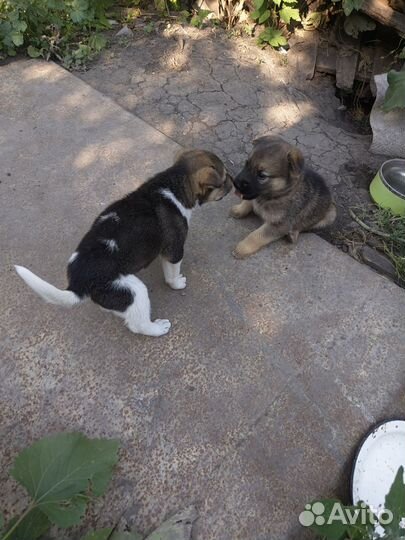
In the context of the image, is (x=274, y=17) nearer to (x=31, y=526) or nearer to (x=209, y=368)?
(x=209, y=368)

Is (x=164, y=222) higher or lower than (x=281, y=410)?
higher

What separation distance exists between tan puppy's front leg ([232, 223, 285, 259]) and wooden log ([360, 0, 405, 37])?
119 inches

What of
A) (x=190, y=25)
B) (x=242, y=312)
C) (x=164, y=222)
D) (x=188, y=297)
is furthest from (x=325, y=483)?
(x=190, y=25)

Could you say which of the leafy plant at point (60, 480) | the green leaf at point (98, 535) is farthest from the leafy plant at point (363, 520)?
the green leaf at point (98, 535)

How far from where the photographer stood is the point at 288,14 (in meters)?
5.09

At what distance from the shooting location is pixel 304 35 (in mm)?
5375

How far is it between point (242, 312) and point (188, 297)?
41 cm

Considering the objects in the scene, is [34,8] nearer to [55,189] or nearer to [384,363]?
[55,189]

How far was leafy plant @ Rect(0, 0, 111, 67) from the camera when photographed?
4.80 m

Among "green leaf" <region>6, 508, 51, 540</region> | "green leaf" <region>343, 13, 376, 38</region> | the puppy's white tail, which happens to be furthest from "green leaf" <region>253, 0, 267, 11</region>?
"green leaf" <region>6, 508, 51, 540</region>

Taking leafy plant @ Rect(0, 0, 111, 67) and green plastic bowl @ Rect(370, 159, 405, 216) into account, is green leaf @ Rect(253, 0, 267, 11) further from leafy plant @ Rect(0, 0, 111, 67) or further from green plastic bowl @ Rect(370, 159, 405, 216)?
green plastic bowl @ Rect(370, 159, 405, 216)

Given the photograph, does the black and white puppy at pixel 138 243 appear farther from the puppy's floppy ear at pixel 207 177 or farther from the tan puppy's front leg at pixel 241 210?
the tan puppy's front leg at pixel 241 210

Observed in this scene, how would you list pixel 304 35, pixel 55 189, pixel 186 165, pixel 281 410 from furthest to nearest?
pixel 304 35 → pixel 55 189 → pixel 186 165 → pixel 281 410

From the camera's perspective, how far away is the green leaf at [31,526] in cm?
189
